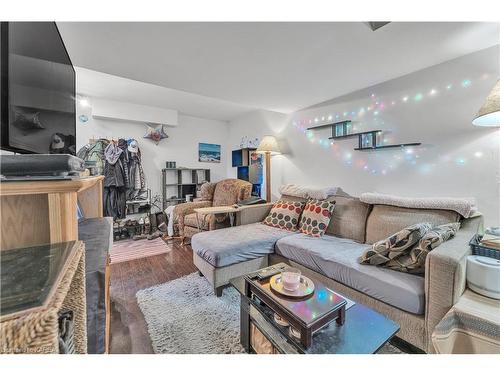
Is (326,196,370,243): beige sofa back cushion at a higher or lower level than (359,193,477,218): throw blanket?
lower

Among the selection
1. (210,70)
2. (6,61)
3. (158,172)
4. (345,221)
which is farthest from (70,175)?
(158,172)

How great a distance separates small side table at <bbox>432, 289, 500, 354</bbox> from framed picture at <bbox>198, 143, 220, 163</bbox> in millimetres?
4071

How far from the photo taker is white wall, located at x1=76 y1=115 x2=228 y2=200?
11.1 ft

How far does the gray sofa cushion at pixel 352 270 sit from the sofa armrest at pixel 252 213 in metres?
0.67

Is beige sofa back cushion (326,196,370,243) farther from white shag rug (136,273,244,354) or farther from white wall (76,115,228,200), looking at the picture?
white wall (76,115,228,200)

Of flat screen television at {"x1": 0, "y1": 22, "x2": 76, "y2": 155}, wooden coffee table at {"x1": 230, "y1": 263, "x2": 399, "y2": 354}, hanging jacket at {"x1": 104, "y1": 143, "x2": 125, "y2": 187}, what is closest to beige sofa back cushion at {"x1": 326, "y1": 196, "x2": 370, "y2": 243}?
wooden coffee table at {"x1": 230, "y1": 263, "x2": 399, "y2": 354}

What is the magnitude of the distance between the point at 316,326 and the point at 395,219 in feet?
4.28

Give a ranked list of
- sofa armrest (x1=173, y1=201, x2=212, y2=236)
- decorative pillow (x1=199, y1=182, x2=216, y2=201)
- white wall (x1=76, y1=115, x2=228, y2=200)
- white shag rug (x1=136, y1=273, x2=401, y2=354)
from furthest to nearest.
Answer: decorative pillow (x1=199, y1=182, x2=216, y2=201) < white wall (x1=76, y1=115, x2=228, y2=200) < sofa armrest (x1=173, y1=201, x2=212, y2=236) < white shag rug (x1=136, y1=273, x2=401, y2=354)

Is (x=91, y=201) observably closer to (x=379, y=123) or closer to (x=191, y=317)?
(x=191, y=317)

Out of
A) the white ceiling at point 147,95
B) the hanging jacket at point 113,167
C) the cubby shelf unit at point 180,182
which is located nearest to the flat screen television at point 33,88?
the white ceiling at point 147,95

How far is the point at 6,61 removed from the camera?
2.37 ft

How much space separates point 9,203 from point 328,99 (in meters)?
2.72
